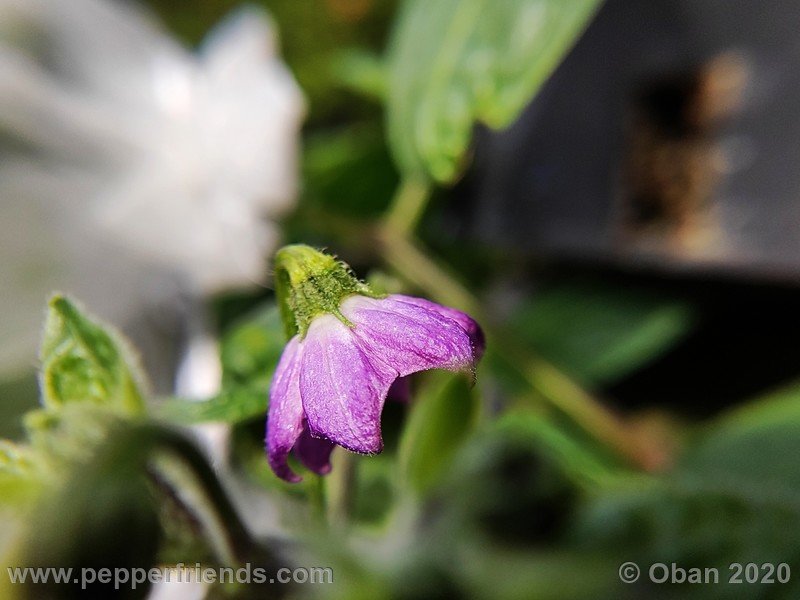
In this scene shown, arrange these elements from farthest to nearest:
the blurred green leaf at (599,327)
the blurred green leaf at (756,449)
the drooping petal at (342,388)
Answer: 1. the blurred green leaf at (599,327)
2. the blurred green leaf at (756,449)
3. the drooping petal at (342,388)

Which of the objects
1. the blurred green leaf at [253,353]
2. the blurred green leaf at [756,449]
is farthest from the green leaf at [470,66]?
the blurred green leaf at [756,449]

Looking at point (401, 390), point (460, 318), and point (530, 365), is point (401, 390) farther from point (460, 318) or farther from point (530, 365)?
point (530, 365)

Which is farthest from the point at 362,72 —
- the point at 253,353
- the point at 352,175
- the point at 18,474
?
the point at 18,474

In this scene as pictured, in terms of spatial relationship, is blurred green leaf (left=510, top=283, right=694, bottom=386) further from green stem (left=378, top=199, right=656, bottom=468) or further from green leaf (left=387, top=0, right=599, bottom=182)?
green leaf (left=387, top=0, right=599, bottom=182)

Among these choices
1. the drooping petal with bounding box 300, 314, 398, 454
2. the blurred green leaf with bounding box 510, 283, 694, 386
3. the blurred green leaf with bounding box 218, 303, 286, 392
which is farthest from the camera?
the blurred green leaf with bounding box 510, 283, 694, 386

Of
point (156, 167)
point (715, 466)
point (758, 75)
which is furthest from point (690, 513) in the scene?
point (156, 167)

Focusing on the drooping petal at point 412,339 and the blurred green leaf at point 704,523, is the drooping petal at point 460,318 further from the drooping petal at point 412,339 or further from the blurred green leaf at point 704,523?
the blurred green leaf at point 704,523

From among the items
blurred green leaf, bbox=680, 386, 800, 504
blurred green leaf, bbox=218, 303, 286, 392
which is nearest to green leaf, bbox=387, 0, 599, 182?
blurred green leaf, bbox=218, 303, 286, 392
